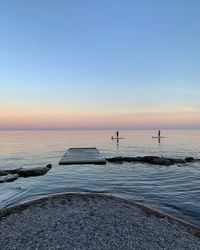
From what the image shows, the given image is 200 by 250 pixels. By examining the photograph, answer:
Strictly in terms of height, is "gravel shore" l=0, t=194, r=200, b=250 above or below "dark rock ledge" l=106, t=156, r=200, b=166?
above

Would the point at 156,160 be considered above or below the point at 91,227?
below

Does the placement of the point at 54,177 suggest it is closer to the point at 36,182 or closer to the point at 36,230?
the point at 36,182

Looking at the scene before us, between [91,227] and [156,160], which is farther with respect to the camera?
[156,160]

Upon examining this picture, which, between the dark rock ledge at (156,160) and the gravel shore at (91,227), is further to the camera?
the dark rock ledge at (156,160)

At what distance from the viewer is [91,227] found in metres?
9.66

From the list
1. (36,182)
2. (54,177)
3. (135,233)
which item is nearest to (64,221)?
(135,233)

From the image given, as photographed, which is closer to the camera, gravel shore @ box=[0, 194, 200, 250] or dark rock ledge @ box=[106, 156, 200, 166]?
gravel shore @ box=[0, 194, 200, 250]

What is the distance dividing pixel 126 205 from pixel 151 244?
4.41 meters

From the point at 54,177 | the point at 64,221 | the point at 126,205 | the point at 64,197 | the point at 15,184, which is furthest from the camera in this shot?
the point at 54,177

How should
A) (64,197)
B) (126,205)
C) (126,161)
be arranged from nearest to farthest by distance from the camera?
(126,205) → (64,197) → (126,161)

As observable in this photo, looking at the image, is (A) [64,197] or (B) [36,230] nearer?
(B) [36,230]

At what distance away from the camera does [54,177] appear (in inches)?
940

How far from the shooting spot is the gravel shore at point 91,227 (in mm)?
8516

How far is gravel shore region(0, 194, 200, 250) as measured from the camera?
8.52 metres
